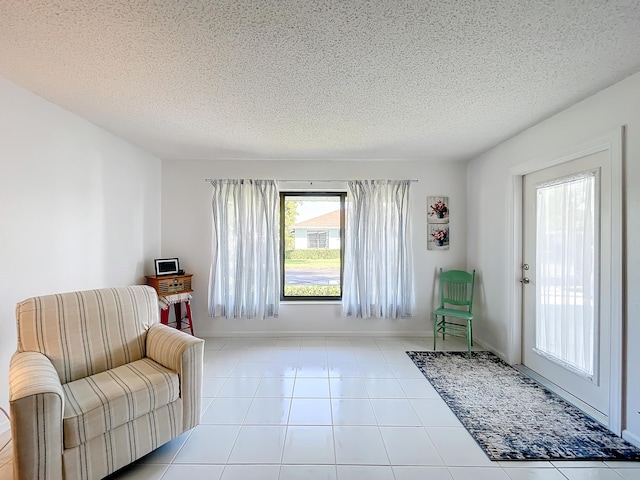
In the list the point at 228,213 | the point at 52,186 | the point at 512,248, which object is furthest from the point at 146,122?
the point at 512,248

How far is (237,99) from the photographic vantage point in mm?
2227

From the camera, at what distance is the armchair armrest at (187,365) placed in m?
1.87

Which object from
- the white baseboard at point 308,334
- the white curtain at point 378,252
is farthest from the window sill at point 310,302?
the white baseboard at point 308,334

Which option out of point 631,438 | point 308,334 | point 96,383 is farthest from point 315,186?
point 631,438

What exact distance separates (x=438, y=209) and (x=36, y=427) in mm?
Result: 4076

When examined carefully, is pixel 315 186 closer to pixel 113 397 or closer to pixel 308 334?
pixel 308 334

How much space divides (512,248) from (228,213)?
3281 millimetres

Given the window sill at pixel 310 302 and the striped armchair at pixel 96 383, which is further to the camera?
the window sill at pixel 310 302

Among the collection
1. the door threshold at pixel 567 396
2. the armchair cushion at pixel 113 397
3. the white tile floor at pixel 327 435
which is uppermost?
the armchair cushion at pixel 113 397

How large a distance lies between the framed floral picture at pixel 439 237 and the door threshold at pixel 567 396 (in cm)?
157

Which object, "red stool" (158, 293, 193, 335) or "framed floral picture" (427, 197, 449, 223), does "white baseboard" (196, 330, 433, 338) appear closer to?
"red stool" (158, 293, 193, 335)

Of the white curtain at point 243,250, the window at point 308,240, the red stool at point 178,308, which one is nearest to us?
the red stool at point 178,308

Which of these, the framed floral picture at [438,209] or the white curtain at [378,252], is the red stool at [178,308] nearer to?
the white curtain at [378,252]

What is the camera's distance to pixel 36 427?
52.5 inches
